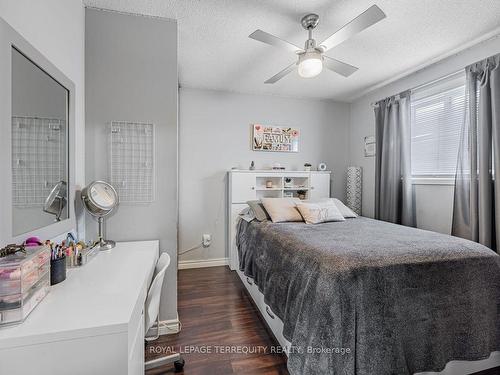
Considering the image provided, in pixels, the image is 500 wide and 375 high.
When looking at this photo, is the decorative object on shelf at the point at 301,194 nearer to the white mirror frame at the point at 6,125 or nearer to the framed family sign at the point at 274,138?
the framed family sign at the point at 274,138

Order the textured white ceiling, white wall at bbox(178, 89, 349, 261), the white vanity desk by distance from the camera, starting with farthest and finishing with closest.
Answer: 1. white wall at bbox(178, 89, 349, 261)
2. the textured white ceiling
3. the white vanity desk

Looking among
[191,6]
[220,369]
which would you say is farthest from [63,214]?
[191,6]

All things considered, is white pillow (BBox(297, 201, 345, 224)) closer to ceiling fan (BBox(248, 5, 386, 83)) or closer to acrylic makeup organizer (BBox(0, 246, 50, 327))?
ceiling fan (BBox(248, 5, 386, 83))

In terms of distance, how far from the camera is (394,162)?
301cm

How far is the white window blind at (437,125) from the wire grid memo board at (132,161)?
9.52 feet

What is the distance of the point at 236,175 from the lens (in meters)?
3.29

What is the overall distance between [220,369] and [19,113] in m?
1.73

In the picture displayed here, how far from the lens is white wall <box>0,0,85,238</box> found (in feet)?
3.39

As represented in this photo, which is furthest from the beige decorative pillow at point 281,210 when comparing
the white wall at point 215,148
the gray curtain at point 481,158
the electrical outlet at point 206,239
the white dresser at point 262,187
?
the gray curtain at point 481,158

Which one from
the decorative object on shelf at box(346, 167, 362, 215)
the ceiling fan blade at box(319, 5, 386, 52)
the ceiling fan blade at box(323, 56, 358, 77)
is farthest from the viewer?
the decorative object on shelf at box(346, 167, 362, 215)

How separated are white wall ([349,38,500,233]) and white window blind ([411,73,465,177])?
0.13 meters

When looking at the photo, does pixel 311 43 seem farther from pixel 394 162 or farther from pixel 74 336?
pixel 74 336

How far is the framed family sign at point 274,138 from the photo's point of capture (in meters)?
3.63

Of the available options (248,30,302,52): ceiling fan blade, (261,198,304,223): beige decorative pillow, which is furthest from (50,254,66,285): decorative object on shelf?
(261,198,304,223): beige decorative pillow
